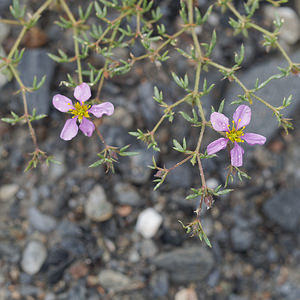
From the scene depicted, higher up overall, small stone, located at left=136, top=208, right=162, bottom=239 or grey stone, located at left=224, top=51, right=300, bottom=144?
grey stone, located at left=224, top=51, right=300, bottom=144

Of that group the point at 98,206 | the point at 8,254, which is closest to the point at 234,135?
the point at 98,206

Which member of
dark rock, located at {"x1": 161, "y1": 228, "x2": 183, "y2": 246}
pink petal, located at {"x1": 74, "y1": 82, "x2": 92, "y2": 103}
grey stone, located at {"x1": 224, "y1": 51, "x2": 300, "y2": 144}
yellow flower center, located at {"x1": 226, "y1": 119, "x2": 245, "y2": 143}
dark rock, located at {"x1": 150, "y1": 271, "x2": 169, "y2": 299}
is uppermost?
pink petal, located at {"x1": 74, "y1": 82, "x2": 92, "y2": 103}

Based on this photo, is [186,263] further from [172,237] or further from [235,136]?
[235,136]

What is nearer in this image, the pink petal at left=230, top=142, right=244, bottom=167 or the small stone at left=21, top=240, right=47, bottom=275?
the pink petal at left=230, top=142, right=244, bottom=167

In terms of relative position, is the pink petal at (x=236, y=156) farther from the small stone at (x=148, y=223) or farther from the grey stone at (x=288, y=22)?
the grey stone at (x=288, y=22)

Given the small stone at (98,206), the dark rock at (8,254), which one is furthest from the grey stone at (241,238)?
the dark rock at (8,254)

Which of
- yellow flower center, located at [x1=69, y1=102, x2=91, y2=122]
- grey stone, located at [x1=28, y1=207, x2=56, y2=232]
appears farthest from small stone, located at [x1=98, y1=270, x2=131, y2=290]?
yellow flower center, located at [x1=69, y1=102, x2=91, y2=122]

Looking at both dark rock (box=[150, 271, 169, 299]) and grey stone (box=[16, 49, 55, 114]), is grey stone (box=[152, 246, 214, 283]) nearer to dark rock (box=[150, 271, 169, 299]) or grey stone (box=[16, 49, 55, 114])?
dark rock (box=[150, 271, 169, 299])
